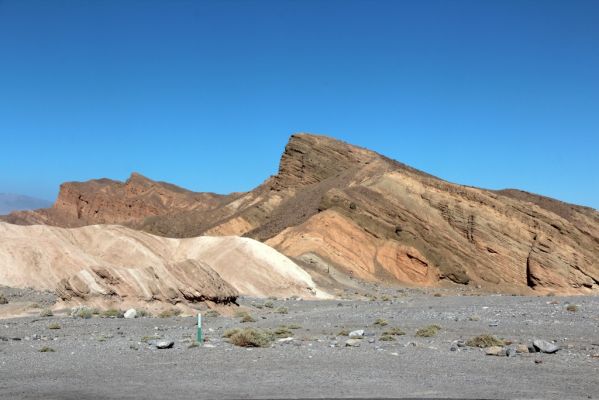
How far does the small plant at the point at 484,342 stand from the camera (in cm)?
1669

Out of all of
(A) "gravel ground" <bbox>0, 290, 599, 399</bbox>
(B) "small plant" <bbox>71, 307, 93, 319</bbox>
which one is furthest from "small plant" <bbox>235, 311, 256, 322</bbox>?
(B) "small plant" <bbox>71, 307, 93, 319</bbox>

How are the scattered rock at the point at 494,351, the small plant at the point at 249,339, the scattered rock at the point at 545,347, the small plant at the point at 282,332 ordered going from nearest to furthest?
the scattered rock at the point at 494,351, the scattered rock at the point at 545,347, the small plant at the point at 249,339, the small plant at the point at 282,332

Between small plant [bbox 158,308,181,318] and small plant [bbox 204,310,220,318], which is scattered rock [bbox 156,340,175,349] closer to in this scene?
small plant [bbox 158,308,181,318]

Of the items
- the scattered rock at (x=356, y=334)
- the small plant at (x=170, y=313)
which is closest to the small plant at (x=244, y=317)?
the small plant at (x=170, y=313)

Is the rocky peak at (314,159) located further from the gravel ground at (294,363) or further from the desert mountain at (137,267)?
the gravel ground at (294,363)

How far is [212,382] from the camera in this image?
1200cm

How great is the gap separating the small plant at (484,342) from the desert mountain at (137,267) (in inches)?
560

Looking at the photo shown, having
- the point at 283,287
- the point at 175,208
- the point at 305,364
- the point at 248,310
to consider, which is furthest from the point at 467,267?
the point at 175,208

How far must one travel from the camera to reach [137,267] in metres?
36.6

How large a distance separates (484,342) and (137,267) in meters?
24.5

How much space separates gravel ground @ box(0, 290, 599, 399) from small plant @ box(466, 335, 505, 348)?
1.44ft

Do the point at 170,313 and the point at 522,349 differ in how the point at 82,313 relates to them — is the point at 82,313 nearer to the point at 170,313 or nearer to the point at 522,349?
the point at 170,313

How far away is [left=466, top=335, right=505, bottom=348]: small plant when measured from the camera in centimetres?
1669

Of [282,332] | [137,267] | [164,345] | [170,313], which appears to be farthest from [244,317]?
[137,267]
